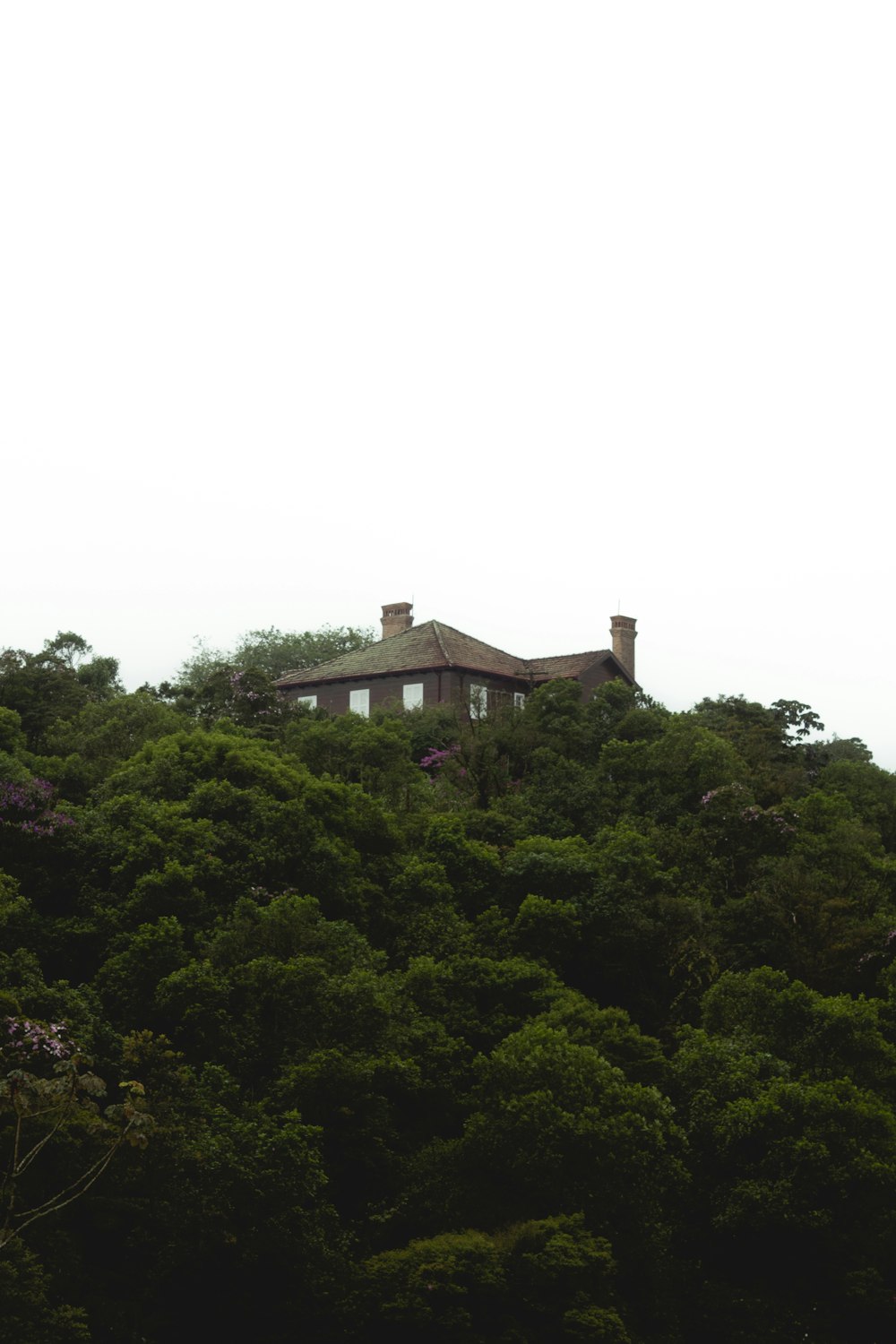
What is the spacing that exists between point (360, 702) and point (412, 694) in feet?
7.28

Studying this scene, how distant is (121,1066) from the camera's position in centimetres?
1875

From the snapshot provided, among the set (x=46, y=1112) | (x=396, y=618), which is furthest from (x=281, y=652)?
(x=46, y=1112)

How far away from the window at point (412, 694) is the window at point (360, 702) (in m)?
1.49

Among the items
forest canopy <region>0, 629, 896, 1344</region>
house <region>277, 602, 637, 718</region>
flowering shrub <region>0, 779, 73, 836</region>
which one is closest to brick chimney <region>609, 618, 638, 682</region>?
house <region>277, 602, 637, 718</region>

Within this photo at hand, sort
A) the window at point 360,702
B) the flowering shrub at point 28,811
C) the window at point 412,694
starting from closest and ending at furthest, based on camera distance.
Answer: the flowering shrub at point 28,811 < the window at point 412,694 < the window at point 360,702

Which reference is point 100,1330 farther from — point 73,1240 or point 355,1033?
point 355,1033

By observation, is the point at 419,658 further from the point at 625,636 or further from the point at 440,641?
the point at 625,636

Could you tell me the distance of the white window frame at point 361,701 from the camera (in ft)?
148

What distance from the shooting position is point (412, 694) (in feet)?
144

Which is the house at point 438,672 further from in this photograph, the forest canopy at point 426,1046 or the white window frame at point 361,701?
the forest canopy at point 426,1046

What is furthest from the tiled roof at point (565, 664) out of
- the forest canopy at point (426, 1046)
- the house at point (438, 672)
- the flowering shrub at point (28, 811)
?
the flowering shrub at point (28, 811)

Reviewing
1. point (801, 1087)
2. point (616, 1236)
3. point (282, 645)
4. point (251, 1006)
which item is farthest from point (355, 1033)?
point (282, 645)

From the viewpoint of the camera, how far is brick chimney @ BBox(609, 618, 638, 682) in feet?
157

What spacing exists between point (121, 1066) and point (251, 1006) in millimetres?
2313
